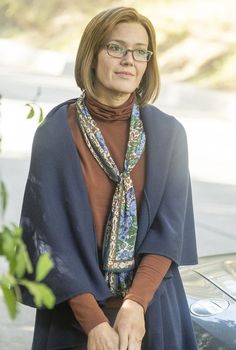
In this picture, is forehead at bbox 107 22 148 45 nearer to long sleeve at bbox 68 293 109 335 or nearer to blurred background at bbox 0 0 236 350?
long sleeve at bbox 68 293 109 335

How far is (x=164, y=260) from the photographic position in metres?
2.56

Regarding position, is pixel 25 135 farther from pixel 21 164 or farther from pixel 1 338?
pixel 1 338

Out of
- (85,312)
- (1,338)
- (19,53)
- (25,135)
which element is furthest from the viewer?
(19,53)

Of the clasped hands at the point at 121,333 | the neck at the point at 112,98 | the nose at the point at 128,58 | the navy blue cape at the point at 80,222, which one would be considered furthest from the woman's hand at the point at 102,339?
the nose at the point at 128,58

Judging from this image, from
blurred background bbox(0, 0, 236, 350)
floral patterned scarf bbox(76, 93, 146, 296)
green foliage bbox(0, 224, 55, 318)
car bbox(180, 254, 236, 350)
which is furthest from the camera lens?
blurred background bbox(0, 0, 236, 350)

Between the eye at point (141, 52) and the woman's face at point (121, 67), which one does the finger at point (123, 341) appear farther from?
the eye at point (141, 52)

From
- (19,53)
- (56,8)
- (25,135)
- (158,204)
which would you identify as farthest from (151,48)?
(56,8)

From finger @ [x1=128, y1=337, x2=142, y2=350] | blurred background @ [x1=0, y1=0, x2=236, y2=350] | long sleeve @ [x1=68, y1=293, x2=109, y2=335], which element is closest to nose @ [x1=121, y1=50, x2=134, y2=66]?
long sleeve @ [x1=68, y1=293, x2=109, y2=335]

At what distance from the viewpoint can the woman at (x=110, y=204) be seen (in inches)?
97.5

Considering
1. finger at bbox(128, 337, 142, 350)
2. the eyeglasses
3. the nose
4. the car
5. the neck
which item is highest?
the eyeglasses

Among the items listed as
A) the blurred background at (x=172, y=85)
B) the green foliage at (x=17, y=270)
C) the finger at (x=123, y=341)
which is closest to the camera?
the green foliage at (x=17, y=270)

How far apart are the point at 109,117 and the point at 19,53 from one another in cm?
1996

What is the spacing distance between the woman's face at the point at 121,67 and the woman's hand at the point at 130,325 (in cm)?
59

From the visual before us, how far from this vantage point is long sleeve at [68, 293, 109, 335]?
242 cm
